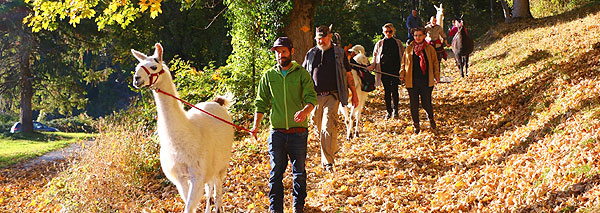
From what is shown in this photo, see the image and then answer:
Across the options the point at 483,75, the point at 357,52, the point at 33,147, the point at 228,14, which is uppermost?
the point at 228,14

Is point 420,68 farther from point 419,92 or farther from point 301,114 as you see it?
point 301,114

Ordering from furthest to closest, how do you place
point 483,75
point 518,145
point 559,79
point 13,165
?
point 13,165 → point 483,75 → point 559,79 → point 518,145

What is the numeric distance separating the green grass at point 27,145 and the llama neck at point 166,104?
12712mm

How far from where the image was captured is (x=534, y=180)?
6223 mm

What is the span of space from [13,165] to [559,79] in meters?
17.8

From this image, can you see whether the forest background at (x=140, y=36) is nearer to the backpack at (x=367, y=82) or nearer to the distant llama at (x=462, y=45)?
the distant llama at (x=462, y=45)

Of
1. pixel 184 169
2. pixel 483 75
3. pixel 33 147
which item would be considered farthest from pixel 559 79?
pixel 33 147

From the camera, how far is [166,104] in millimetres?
6270

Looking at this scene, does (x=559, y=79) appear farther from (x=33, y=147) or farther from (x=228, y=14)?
(x=33, y=147)

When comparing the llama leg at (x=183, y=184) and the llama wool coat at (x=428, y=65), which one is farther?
the llama wool coat at (x=428, y=65)

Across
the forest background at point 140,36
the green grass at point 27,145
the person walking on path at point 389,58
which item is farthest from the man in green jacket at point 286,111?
the green grass at point 27,145

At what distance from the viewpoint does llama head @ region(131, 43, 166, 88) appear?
19.6 feet

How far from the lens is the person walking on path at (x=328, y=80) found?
8.66 m

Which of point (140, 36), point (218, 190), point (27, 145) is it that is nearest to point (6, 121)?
point (27, 145)
